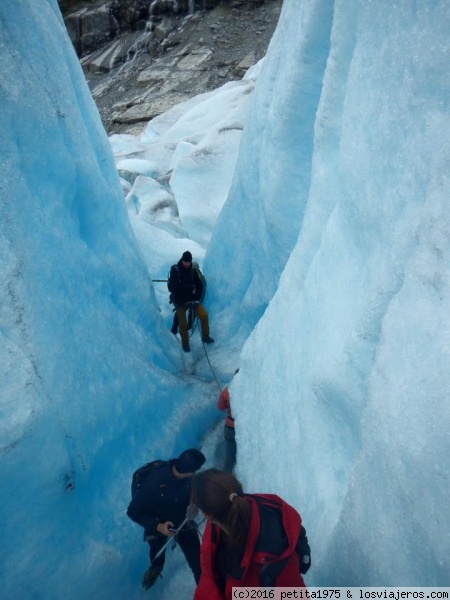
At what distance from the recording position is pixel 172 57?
16922 millimetres

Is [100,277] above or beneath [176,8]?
beneath

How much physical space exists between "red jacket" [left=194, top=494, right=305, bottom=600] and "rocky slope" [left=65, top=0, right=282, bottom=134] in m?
14.3

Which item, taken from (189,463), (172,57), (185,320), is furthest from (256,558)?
(172,57)

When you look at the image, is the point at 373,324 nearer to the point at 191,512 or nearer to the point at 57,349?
the point at 191,512

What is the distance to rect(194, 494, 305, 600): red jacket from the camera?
Answer: 1.35 meters

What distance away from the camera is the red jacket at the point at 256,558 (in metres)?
1.35

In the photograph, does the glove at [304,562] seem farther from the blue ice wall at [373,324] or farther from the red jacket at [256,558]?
the blue ice wall at [373,324]

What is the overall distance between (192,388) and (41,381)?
1.74 m

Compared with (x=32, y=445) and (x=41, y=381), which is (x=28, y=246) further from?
(x=32, y=445)

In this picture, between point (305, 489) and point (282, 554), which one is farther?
point (305, 489)

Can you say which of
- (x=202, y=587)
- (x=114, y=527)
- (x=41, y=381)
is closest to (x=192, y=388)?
(x=114, y=527)

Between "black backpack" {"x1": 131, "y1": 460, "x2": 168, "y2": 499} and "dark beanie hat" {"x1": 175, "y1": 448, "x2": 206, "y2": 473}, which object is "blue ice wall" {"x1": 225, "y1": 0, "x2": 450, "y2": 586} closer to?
"dark beanie hat" {"x1": 175, "y1": 448, "x2": 206, "y2": 473}

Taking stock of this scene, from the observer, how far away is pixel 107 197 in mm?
3357

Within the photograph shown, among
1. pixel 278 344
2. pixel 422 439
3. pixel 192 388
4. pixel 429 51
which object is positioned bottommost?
pixel 192 388
